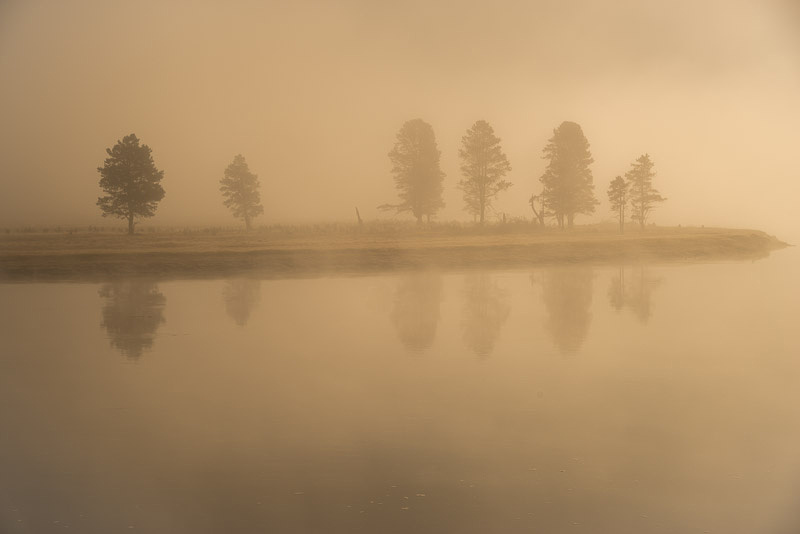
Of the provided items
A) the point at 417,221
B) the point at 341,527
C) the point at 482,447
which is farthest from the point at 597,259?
the point at 341,527

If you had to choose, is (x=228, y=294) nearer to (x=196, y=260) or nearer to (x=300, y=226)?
(x=196, y=260)

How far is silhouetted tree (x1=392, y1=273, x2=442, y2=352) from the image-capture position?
16.8 meters

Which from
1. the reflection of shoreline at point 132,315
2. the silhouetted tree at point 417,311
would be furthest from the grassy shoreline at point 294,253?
the silhouetted tree at point 417,311

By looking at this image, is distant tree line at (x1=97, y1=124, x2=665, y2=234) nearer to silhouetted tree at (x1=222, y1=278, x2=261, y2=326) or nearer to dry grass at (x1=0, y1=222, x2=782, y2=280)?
dry grass at (x1=0, y1=222, x2=782, y2=280)

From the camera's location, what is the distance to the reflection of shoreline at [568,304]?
16.5 metres

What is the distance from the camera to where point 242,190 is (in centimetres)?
6325

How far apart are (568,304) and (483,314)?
10.2 ft

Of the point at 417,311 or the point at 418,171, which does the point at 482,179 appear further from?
the point at 417,311

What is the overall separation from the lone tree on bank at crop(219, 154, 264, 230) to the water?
42.6m

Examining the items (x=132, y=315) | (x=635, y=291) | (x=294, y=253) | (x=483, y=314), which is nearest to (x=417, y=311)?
(x=483, y=314)

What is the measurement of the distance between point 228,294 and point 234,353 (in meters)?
9.85

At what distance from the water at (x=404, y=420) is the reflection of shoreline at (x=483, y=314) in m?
0.13

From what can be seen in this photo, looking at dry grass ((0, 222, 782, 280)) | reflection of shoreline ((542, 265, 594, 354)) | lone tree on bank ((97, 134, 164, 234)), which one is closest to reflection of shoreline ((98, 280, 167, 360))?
dry grass ((0, 222, 782, 280))

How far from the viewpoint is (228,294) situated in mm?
24969
